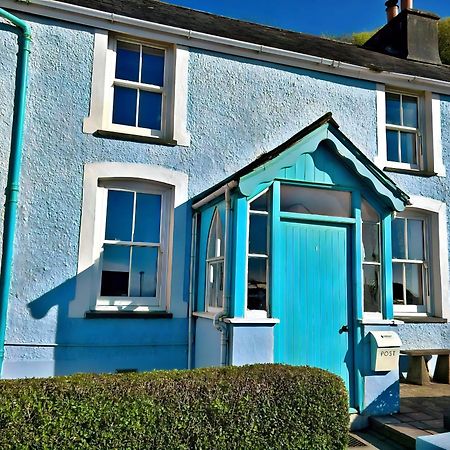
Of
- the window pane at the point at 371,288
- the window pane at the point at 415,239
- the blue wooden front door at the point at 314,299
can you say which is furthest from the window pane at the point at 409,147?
the blue wooden front door at the point at 314,299

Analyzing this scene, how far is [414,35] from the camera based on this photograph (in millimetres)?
10203

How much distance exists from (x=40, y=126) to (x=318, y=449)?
224 inches

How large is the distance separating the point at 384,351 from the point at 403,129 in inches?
189

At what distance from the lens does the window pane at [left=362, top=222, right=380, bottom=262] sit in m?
6.60

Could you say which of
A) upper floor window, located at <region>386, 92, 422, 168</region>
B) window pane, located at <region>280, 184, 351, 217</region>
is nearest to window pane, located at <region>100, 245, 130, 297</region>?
window pane, located at <region>280, 184, 351, 217</region>

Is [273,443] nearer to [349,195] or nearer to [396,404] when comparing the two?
[396,404]

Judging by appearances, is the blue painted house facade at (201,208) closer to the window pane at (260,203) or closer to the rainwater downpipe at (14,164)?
the window pane at (260,203)

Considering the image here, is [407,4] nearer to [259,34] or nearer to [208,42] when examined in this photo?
[259,34]

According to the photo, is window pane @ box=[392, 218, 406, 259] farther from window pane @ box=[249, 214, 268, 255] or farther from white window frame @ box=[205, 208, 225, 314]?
white window frame @ box=[205, 208, 225, 314]

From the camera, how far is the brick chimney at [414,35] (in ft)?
33.1

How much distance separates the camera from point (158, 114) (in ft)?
25.0

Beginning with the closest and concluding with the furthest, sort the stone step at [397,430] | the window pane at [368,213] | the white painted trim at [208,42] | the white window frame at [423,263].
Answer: the stone step at [397,430], the window pane at [368,213], the white painted trim at [208,42], the white window frame at [423,263]

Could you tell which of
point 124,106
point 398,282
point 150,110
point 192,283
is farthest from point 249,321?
point 398,282

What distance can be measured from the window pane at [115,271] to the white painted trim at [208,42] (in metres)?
3.51
